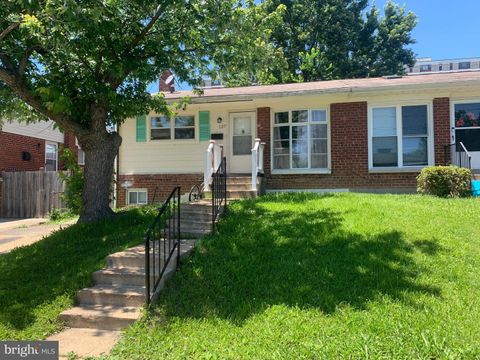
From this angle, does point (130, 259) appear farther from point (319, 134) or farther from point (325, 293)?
point (319, 134)

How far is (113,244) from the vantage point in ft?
24.8

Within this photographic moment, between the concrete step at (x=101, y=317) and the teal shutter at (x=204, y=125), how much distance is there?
366 inches

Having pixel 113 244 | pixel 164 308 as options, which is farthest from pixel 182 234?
pixel 164 308

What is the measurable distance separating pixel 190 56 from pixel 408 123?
699 centimetres

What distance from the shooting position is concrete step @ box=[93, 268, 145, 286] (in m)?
5.89

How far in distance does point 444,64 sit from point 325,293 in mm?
73577

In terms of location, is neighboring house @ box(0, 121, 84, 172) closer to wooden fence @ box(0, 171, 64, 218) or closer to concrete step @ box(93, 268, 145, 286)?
wooden fence @ box(0, 171, 64, 218)

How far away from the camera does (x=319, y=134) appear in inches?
518

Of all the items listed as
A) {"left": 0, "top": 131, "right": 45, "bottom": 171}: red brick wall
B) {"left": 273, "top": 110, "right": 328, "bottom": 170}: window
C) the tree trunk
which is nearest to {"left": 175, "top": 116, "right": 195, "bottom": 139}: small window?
{"left": 273, "top": 110, "right": 328, "bottom": 170}: window

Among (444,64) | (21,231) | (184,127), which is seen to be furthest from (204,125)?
(444,64)

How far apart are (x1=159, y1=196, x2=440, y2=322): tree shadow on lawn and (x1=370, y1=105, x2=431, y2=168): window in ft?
19.1

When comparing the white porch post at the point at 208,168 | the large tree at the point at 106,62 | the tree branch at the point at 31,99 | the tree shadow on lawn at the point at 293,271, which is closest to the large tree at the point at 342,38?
the white porch post at the point at 208,168

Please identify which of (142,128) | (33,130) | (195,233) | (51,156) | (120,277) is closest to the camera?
(120,277)

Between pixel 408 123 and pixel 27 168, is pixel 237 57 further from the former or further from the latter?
pixel 27 168
